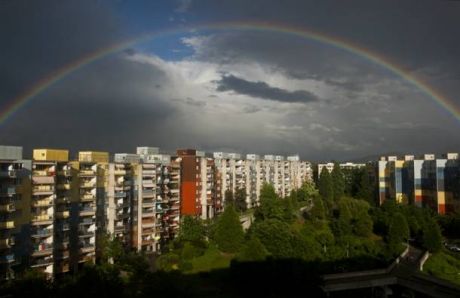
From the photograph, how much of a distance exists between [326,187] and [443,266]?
23637 mm

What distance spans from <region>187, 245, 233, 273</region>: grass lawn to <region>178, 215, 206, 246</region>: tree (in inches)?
74.9

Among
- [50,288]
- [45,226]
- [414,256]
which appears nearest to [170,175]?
[45,226]

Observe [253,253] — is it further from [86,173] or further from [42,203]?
[86,173]

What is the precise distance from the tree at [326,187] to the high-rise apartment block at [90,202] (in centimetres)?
1120

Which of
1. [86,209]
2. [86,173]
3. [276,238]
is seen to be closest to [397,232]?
[276,238]

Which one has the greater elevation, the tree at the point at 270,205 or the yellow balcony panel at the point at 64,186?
the yellow balcony panel at the point at 64,186

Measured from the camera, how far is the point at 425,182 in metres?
40.4

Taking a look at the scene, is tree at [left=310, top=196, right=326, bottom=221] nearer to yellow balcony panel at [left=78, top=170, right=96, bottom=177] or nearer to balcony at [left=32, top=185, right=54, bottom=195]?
yellow balcony panel at [left=78, top=170, right=96, bottom=177]

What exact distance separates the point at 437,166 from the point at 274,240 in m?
21.6

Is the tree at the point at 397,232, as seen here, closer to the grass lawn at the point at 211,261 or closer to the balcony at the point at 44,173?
the grass lawn at the point at 211,261

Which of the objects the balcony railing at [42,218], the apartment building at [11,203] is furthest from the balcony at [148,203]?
the apartment building at [11,203]

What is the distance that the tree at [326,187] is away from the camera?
47750 mm

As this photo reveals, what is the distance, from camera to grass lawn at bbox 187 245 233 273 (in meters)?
24.8

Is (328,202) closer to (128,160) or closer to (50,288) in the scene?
(128,160)
